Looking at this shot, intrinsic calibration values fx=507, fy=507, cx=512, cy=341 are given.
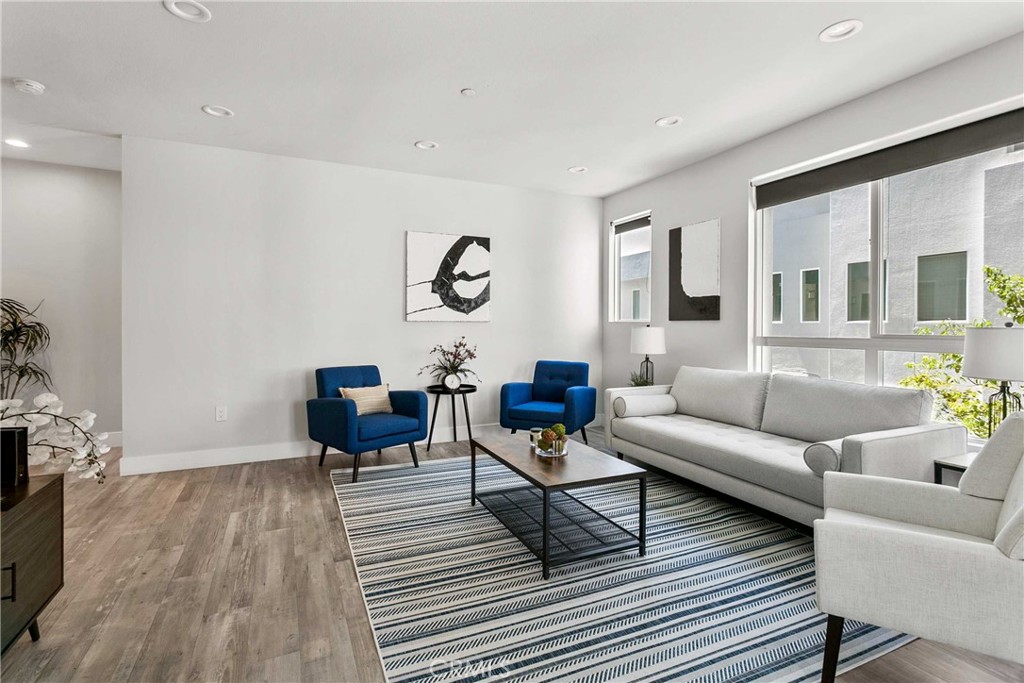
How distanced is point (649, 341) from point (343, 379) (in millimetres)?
2723

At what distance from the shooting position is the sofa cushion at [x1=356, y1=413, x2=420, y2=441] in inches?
150

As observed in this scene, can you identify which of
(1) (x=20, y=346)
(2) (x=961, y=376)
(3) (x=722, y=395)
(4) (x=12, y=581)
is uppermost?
(1) (x=20, y=346)

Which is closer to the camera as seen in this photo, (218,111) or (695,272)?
(218,111)

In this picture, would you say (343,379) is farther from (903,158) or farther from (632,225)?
(903,158)

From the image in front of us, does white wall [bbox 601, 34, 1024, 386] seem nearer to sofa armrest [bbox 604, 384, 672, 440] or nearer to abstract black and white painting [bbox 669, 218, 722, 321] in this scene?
abstract black and white painting [bbox 669, 218, 722, 321]

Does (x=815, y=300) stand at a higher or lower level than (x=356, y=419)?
higher

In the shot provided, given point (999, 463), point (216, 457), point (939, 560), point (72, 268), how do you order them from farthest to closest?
point (72, 268)
point (216, 457)
point (999, 463)
point (939, 560)

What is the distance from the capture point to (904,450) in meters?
2.44

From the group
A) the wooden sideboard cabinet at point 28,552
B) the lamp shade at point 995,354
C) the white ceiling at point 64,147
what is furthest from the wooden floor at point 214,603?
the white ceiling at point 64,147

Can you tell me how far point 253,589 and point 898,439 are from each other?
3.06 metres

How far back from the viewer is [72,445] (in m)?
1.62

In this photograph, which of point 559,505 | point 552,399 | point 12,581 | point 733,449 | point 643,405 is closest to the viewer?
point 12,581

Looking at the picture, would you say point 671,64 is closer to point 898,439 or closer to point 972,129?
point 972,129

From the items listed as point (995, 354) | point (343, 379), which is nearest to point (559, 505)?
point (343, 379)
